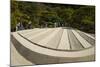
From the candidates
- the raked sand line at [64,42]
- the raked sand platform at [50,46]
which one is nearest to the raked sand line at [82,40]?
the raked sand platform at [50,46]

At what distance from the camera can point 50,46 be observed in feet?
8.20

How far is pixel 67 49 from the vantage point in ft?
8.52

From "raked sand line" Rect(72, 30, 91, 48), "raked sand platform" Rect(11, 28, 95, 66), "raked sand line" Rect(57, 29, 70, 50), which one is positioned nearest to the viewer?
"raked sand platform" Rect(11, 28, 95, 66)

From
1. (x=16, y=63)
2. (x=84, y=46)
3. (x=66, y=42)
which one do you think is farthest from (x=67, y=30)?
(x=16, y=63)

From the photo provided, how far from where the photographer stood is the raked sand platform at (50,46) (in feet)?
7.63

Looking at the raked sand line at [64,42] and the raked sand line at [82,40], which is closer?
the raked sand line at [64,42]

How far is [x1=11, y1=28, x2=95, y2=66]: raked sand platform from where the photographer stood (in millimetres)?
2324

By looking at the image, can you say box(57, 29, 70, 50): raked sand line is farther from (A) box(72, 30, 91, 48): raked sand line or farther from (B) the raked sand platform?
(A) box(72, 30, 91, 48): raked sand line

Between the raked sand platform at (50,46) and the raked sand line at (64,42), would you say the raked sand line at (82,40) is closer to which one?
the raked sand platform at (50,46)

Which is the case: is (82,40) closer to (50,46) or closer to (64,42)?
(64,42)

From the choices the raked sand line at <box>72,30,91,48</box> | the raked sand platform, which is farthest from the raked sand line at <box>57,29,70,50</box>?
the raked sand line at <box>72,30,91,48</box>

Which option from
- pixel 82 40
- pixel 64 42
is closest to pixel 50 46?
pixel 64 42
